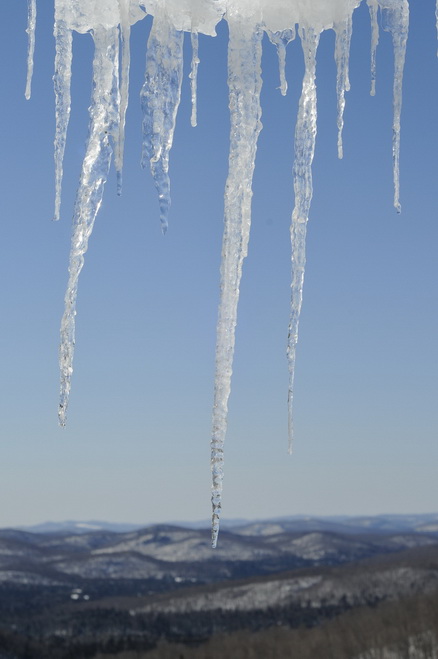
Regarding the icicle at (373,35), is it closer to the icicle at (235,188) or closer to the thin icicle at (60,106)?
the icicle at (235,188)

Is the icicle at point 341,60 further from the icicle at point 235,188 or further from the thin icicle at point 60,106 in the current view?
the thin icicle at point 60,106

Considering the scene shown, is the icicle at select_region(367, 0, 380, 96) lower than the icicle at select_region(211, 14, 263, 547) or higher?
higher

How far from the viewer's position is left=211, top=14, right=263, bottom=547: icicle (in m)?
9.71

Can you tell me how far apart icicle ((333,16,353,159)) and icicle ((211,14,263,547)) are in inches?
35.9

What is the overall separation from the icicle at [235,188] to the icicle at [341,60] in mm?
913

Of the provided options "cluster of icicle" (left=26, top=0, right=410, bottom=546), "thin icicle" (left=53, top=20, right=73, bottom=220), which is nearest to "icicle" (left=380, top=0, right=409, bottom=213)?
"cluster of icicle" (left=26, top=0, right=410, bottom=546)

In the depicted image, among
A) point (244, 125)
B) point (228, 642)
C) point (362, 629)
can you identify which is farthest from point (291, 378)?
point (228, 642)

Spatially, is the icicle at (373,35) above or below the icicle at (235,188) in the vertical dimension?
above

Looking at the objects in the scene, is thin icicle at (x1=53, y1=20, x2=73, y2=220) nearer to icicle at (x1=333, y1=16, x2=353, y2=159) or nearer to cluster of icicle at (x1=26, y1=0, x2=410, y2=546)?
cluster of icicle at (x1=26, y1=0, x2=410, y2=546)

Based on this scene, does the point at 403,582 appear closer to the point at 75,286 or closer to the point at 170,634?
the point at 170,634

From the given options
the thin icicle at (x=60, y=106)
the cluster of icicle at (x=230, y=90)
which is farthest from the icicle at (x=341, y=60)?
the thin icicle at (x=60, y=106)

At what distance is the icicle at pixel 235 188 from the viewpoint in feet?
31.9

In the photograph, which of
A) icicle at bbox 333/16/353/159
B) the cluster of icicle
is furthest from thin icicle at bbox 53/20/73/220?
icicle at bbox 333/16/353/159

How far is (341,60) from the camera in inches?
422
